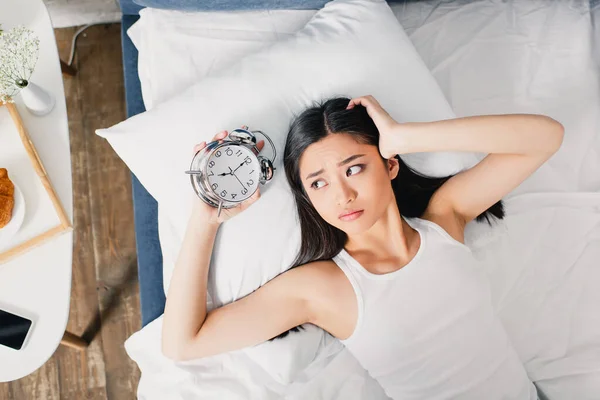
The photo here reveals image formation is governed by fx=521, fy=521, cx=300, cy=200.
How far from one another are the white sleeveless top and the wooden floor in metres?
0.98

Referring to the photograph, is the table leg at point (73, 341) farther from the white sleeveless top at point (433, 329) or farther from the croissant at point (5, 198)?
the white sleeveless top at point (433, 329)

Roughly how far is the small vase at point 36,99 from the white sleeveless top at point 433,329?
86 cm

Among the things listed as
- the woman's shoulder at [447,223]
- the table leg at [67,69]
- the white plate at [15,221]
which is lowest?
the woman's shoulder at [447,223]

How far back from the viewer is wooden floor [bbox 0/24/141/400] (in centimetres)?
181

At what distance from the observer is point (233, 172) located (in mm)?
1136

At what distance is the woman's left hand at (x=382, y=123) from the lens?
3.74ft

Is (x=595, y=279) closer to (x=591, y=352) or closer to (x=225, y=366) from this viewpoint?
(x=591, y=352)

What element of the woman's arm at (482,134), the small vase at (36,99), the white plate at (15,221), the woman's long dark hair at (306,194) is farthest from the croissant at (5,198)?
Result: the woman's arm at (482,134)

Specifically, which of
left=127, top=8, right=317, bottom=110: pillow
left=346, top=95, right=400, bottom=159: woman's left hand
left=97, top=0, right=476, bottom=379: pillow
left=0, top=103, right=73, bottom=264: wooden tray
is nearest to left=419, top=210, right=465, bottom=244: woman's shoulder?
left=97, top=0, right=476, bottom=379: pillow

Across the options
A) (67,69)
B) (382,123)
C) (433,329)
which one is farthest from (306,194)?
(67,69)

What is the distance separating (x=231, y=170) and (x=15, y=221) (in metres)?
0.59

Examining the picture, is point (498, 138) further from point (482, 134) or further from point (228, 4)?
point (228, 4)

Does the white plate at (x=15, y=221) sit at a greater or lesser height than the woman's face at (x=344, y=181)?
lesser

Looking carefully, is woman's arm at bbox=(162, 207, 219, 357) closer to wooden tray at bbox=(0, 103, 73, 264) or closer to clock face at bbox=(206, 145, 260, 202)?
clock face at bbox=(206, 145, 260, 202)
